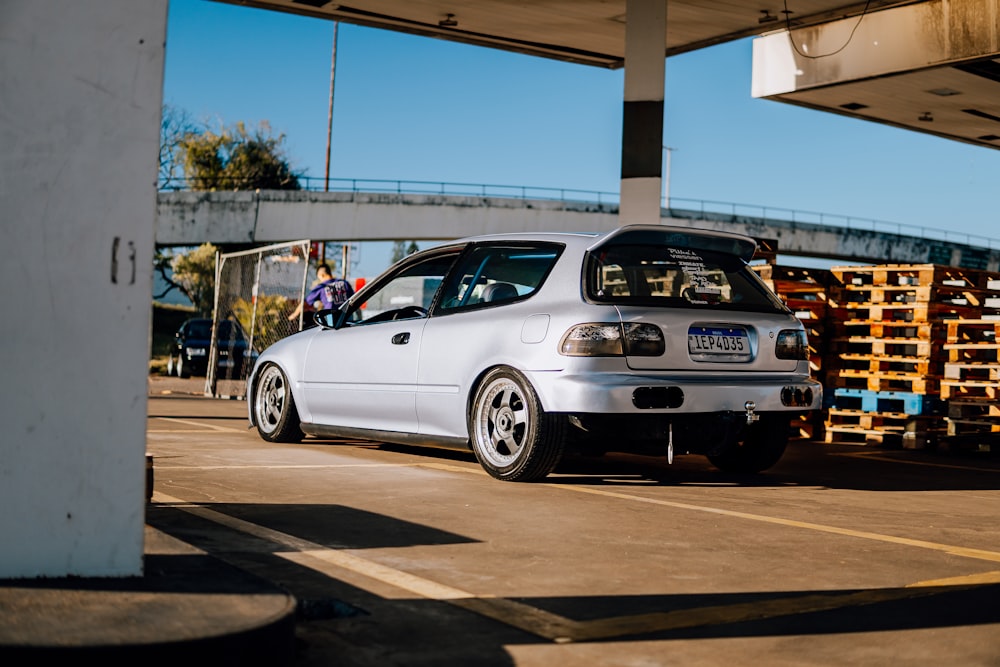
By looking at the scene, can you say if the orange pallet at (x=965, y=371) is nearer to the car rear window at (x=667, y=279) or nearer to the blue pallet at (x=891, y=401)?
the blue pallet at (x=891, y=401)

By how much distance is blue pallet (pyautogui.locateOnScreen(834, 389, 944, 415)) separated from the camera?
12422 mm

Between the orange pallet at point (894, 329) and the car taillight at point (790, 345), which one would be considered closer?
the car taillight at point (790, 345)

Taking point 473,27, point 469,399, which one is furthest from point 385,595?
point 473,27

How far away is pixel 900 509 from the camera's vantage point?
680 centimetres

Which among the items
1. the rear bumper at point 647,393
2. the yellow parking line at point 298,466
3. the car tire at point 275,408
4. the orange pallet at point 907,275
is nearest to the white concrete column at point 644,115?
the orange pallet at point 907,275

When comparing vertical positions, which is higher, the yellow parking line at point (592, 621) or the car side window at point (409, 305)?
the car side window at point (409, 305)

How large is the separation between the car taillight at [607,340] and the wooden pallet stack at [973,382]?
21.1 feet

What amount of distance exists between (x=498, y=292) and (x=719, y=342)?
1.50m

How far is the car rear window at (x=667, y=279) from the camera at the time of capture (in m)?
7.34

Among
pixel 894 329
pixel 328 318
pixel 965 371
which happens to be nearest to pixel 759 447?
pixel 328 318

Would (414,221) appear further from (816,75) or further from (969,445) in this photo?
(969,445)

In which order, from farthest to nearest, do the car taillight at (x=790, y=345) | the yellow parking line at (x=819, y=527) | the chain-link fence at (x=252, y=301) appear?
the chain-link fence at (x=252, y=301)
the car taillight at (x=790, y=345)
the yellow parking line at (x=819, y=527)

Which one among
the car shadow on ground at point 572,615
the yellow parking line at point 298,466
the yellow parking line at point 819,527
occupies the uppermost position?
the yellow parking line at point 819,527

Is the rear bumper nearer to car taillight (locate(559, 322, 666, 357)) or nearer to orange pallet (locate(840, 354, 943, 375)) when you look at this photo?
car taillight (locate(559, 322, 666, 357))
